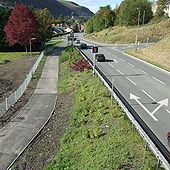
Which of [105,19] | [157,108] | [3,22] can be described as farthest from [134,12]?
[157,108]

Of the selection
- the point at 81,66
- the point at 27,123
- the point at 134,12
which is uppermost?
the point at 134,12

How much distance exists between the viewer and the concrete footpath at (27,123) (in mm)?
18109

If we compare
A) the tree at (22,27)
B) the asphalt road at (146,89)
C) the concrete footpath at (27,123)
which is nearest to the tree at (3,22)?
the tree at (22,27)

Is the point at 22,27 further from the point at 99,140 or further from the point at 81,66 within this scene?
the point at 99,140

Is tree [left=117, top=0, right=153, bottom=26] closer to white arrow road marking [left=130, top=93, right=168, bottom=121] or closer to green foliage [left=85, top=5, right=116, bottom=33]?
green foliage [left=85, top=5, right=116, bottom=33]

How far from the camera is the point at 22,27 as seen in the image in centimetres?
6066

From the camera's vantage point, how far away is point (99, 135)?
17328 mm

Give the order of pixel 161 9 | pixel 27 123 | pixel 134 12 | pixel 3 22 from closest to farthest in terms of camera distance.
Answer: pixel 27 123
pixel 3 22
pixel 134 12
pixel 161 9

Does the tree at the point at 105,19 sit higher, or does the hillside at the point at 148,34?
the tree at the point at 105,19

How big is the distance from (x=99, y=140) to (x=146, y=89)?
11796mm

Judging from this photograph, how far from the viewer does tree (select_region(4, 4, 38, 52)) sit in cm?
6069

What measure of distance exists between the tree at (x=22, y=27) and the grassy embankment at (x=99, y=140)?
38.2 meters

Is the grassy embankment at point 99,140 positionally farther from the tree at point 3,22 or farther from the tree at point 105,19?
the tree at point 105,19

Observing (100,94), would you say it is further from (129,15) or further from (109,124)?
(129,15)
